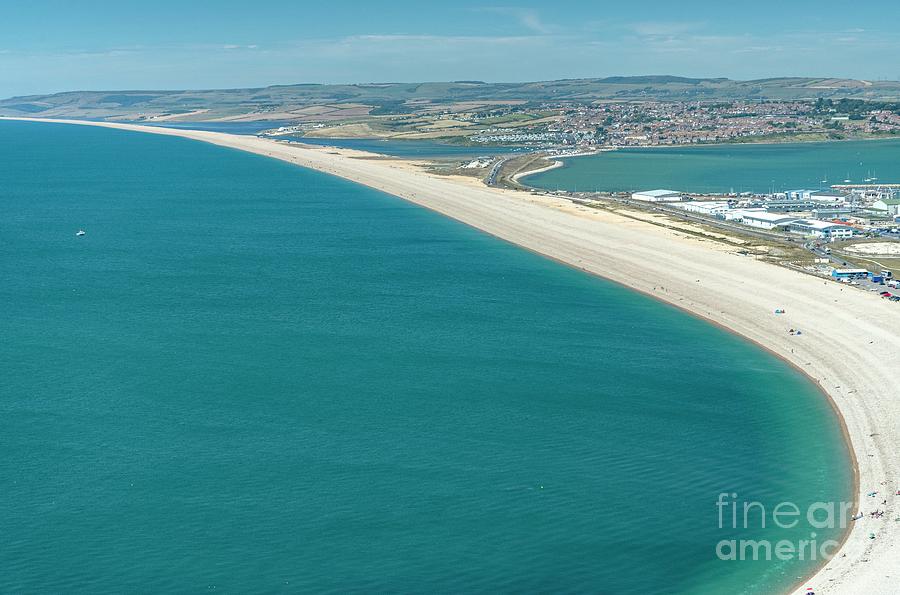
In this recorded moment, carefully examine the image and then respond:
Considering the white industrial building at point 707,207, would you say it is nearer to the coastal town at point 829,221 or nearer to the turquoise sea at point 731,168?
the coastal town at point 829,221

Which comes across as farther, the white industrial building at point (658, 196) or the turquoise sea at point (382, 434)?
the white industrial building at point (658, 196)

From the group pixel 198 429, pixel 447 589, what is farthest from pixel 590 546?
pixel 198 429

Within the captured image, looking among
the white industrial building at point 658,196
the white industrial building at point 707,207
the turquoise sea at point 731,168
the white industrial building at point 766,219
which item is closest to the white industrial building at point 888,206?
the white industrial building at point 766,219

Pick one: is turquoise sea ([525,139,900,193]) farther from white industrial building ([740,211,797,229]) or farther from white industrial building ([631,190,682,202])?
white industrial building ([740,211,797,229])

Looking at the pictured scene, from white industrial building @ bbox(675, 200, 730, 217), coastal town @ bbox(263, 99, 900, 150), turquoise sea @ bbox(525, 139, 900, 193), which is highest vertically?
coastal town @ bbox(263, 99, 900, 150)

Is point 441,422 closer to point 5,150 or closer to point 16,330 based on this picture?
point 16,330

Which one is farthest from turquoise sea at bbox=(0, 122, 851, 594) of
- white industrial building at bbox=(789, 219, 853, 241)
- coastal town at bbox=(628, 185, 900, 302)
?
white industrial building at bbox=(789, 219, 853, 241)

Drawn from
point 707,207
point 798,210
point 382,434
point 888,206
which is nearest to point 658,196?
point 707,207
